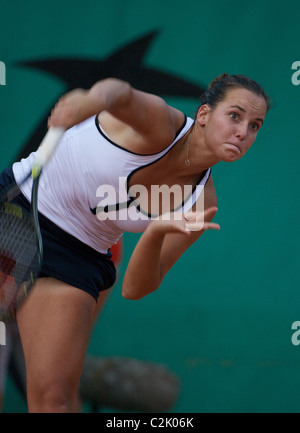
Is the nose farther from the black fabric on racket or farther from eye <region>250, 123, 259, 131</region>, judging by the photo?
the black fabric on racket

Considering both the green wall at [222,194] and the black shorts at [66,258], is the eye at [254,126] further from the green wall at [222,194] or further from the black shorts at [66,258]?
the green wall at [222,194]

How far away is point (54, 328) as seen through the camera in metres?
1.84

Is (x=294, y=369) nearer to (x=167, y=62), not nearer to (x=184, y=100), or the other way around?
(x=184, y=100)

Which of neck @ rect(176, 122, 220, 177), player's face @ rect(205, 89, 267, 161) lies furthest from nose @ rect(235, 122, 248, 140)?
neck @ rect(176, 122, 220, 177)

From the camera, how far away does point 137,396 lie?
9.58ft

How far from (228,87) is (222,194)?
1036mm

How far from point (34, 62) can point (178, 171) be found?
47.8 inches

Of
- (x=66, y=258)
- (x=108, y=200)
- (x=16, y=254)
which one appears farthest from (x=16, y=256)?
(x=108, y=200)

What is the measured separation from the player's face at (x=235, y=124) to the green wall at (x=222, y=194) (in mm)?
1007

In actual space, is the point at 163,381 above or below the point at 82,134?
below

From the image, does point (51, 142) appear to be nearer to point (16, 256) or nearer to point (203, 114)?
point (16, 256)

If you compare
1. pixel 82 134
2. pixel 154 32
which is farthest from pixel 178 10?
pixel 82 134

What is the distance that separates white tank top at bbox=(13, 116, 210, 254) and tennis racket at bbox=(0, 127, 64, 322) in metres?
0.17

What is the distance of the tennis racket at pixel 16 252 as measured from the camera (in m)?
1.65
